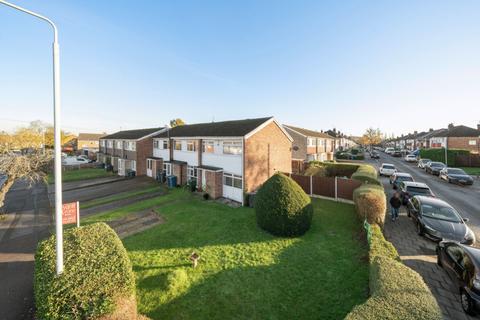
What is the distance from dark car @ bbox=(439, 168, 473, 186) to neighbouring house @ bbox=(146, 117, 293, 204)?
17.2 metres

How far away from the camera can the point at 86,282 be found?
5.41 meters

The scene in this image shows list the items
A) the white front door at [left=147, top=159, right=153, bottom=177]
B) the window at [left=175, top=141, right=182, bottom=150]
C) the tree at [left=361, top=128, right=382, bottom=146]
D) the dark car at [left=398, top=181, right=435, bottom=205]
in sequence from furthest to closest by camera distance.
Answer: the tree at [left=361, top=128, right=382, bottom=146] < the white front door at [left=147, top=159, right=153, bottom=177] < the window at [left=175, top=141, right=182, bottom=150] < the dark car at [left=398, top=181, right=435, bottom=205]

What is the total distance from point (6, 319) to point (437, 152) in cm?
5125

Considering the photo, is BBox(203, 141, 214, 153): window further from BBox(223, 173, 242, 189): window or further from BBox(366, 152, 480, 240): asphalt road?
BBox(366, 152, 480, 240): asphalt road

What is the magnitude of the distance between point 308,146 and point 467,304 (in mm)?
31140

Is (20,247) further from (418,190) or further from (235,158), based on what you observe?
(418,190)

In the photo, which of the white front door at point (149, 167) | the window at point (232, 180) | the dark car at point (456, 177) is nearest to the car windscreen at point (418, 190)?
the dark car at point (456, 177)

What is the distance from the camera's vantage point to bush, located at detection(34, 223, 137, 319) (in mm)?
5223

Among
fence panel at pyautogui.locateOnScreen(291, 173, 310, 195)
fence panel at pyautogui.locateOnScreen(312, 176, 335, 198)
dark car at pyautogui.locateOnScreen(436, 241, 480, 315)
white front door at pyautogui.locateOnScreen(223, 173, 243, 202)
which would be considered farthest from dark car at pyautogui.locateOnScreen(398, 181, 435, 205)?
white front door at pyautogui.locateOnScreen(223, 173, 243, 202)

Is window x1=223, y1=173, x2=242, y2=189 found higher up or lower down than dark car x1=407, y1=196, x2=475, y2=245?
higher up

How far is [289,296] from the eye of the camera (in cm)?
710

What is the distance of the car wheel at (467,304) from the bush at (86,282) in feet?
29.7

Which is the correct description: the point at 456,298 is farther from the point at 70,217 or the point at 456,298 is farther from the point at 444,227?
the point at 70,217

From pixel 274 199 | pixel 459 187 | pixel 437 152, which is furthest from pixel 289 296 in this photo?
pixel 437 152
